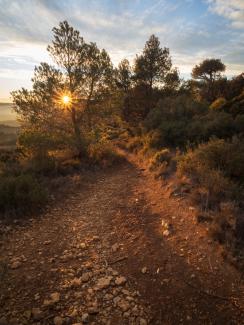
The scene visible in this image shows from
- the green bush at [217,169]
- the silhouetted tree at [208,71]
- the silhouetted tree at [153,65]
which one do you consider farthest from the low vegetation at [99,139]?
the silhouetted tree at [208,71]

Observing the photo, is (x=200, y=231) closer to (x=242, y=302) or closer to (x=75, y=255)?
(x=242, y=302)

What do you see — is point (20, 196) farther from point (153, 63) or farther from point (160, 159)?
point (153, 63)

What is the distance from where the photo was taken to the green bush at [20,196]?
6.68 m

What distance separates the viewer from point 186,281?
3.96 meters

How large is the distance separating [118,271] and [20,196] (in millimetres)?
4070

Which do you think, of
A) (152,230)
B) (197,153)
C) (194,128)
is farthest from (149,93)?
(152,230)

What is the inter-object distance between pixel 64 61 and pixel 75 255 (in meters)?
10.9

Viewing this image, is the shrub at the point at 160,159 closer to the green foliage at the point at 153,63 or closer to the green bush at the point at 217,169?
the green bush at the point at 217,169

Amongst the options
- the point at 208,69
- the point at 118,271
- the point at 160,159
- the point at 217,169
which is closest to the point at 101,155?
the point at 160,159

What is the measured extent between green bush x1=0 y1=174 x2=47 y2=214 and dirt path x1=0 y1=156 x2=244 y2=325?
54 centimetres

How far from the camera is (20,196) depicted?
6.86 meters

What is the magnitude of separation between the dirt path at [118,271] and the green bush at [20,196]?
542mm

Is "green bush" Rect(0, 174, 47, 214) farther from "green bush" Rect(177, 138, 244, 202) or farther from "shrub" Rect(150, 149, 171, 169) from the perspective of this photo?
"shrub" Rect(150, 149, 171, 169)

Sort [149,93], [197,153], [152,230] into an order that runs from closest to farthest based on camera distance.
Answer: [152,230]
[197,153]
[149,93]
